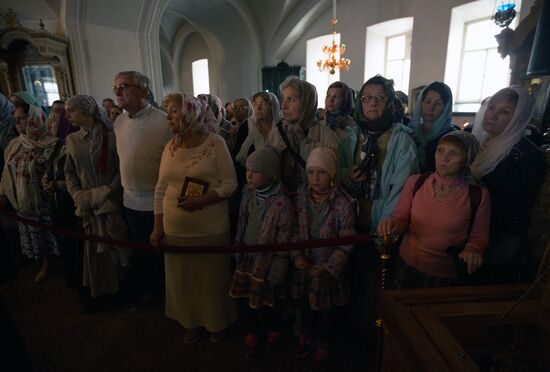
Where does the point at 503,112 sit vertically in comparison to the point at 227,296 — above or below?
above

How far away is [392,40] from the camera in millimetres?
11641

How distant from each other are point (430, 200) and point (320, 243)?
0.68 meters

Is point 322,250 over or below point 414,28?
below

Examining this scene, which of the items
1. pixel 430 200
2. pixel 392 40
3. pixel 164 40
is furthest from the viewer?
pixel 164 40

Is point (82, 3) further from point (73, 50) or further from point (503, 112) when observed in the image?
point (503, 112)

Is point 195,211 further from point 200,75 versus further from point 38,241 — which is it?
point 200,75

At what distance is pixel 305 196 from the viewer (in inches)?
80.4

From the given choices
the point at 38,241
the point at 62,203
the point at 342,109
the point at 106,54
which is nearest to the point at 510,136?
the point at 342,109

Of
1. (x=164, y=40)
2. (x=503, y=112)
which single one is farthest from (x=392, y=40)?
(x=164, y=40)

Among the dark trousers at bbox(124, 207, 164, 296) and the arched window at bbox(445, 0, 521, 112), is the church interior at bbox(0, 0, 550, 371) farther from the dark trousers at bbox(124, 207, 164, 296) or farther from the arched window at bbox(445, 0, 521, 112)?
the arched window at bbox(445, 0, 521, 112)

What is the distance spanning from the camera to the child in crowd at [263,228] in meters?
2.01

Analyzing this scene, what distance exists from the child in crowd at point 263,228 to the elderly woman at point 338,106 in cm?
98

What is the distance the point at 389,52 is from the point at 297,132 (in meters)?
11.5

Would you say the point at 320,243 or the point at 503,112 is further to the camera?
the point at 503,112
